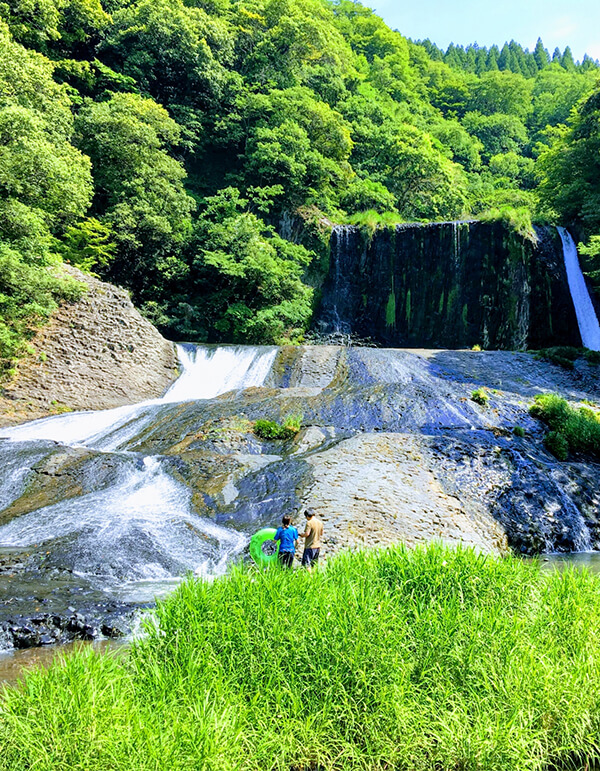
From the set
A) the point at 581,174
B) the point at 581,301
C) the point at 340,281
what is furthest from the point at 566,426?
the point at 581,174

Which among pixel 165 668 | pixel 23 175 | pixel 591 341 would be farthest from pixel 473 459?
pixel 591 341

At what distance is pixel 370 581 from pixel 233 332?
828 inches

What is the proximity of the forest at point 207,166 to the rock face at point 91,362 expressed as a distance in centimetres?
83

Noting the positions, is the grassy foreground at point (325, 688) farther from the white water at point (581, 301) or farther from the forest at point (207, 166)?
the white water at point (581, 301)

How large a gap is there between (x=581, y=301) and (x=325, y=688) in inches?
986

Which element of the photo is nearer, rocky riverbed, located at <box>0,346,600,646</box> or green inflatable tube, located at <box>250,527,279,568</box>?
green inflatable tube, located at <box>250,527,279,568</box>

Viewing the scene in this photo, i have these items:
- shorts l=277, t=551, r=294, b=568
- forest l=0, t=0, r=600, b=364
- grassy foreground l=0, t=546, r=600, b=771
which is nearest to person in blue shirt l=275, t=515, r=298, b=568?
shorts l=277, t=551, r=294, b=568

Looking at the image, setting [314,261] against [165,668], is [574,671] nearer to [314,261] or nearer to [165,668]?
[165,668]

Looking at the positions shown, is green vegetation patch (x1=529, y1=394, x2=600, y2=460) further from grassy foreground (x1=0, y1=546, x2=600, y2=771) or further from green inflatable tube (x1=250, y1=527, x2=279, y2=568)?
grassy foreground (x1=0, y1=546, x2=600, y2=771)

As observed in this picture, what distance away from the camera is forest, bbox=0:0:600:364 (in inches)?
671

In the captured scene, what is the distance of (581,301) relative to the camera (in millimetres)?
24328

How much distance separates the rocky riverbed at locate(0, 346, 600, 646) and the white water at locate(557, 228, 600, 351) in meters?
10.8

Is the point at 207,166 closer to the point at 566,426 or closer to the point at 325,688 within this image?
the point at 566,426

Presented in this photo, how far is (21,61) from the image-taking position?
1870 centimetres
